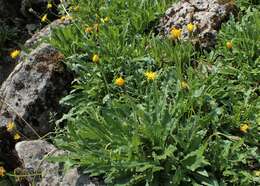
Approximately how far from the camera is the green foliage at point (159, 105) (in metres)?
3.68

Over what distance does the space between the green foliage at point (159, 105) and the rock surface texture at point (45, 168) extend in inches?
5.1

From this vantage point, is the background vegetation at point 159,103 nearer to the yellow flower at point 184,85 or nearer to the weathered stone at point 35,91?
the yellow flower at point 184,85

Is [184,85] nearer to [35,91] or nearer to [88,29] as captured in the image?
[88,29]

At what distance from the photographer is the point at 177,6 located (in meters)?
5.19

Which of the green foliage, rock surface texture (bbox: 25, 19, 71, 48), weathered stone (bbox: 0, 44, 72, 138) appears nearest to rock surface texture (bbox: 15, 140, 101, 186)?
the green foliage

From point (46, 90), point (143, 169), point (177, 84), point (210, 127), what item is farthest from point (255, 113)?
point (46, 90)

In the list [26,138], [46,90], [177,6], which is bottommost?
[26,138]

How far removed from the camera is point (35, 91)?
4875 millimetres

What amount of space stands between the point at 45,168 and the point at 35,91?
1043 mm

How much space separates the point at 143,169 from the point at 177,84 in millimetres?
973

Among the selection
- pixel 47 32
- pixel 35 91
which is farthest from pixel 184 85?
pixel 47 32

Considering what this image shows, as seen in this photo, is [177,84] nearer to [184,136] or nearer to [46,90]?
[184,136]

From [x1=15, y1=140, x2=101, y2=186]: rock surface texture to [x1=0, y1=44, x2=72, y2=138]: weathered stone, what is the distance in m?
0.38

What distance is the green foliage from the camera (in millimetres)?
3684
